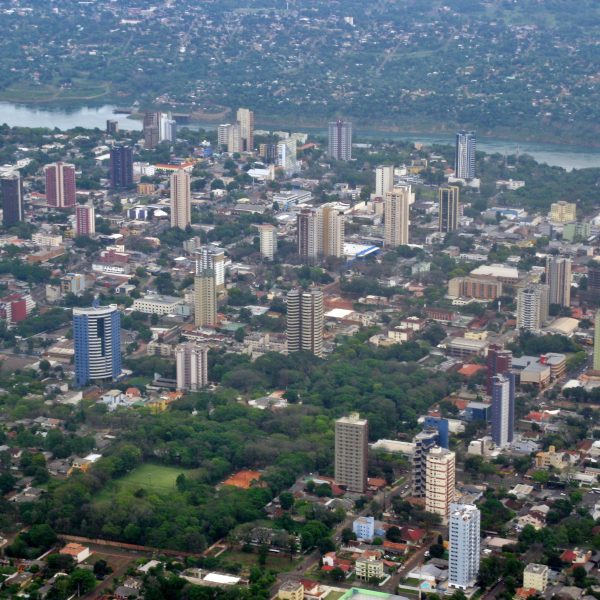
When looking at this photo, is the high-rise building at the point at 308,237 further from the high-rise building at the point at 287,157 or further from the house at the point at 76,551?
the house at the point at 76,551

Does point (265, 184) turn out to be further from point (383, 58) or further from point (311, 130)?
point (383, 58)

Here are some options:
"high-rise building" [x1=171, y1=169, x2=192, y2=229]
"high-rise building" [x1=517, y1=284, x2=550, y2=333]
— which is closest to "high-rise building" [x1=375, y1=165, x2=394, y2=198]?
"high-rise building" [x1=171, y1=169, x2=192, y2=229]

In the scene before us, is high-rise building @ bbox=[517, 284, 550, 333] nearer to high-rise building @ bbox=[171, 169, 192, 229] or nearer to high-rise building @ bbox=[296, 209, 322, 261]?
high-rise building @ bbox=[296, 209, 322, 261]

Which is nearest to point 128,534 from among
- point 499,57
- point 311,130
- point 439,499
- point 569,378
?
point 439,499

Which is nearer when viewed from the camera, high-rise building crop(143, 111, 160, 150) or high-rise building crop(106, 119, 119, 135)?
high-rise building crop(143, 111, 160, 150)

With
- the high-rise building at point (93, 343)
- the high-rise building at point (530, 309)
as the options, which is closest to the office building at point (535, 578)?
the high-rise building at point (93, 343)

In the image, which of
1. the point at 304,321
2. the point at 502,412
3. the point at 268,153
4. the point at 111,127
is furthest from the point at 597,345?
the point at 111,127

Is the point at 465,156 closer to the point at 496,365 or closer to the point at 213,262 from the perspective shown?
the point at 213,262
